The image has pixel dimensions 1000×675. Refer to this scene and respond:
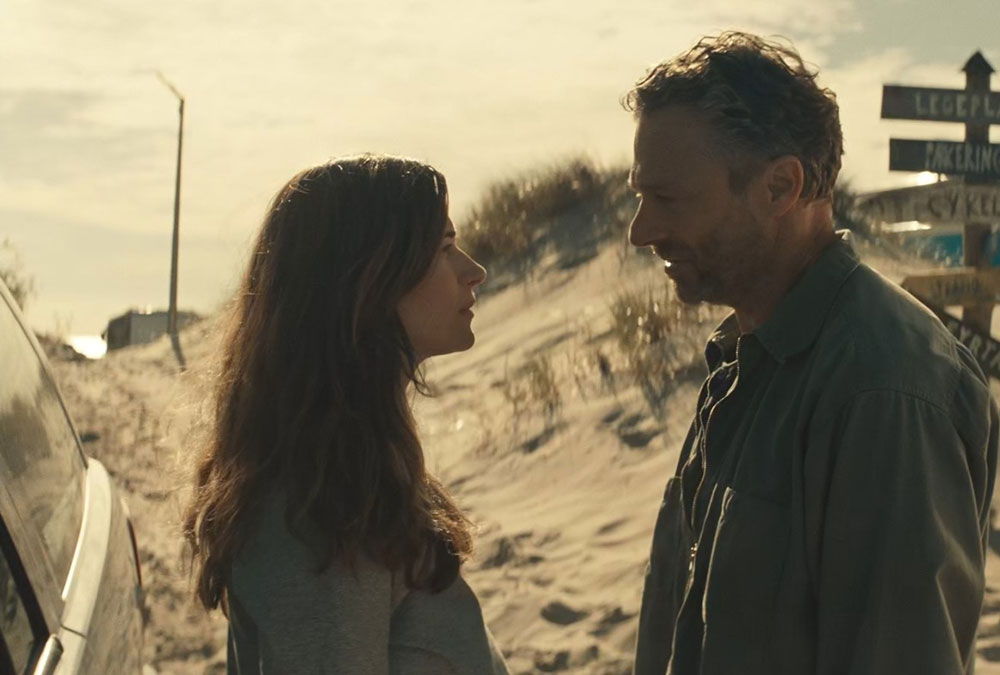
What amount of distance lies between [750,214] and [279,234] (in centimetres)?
81

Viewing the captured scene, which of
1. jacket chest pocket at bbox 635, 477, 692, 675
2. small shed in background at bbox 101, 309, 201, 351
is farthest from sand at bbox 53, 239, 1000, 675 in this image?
small shed in background at bbox 101, 309, 201, 351

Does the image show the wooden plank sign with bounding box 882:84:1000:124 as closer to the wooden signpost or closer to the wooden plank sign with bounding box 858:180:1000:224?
the wooden signpost

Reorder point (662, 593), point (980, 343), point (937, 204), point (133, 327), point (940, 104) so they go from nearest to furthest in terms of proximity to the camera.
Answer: point (662, 593) < point (980, 343) < point (940, 104) < point (937, 204) < point (133, 327)

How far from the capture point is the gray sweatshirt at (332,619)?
6.95 ft

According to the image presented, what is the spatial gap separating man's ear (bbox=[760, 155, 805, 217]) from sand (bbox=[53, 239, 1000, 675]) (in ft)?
3.24

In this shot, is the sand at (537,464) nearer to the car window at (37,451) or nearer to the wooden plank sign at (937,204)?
the car window at (37,451)

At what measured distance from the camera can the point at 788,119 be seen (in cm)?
245

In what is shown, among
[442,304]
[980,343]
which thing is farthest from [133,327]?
[442,304]

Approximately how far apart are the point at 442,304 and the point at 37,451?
78 centimetres

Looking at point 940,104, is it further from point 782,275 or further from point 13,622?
point 13,622

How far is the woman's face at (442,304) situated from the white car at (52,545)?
0.69 m

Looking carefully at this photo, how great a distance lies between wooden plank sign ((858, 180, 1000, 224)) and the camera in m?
7.15

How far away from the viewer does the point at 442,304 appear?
2.48 meters

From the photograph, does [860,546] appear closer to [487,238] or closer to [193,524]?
Answer: [193,524]
